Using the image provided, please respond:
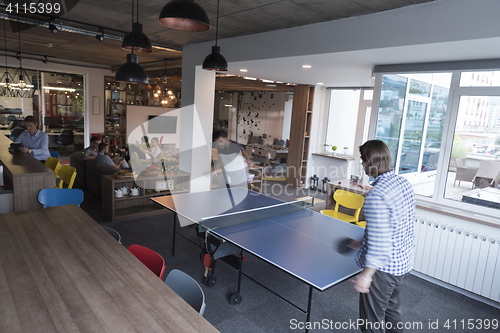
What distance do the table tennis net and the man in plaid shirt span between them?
1.23 meters

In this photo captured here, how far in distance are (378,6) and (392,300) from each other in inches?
107

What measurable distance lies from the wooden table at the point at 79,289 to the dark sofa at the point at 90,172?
365cm

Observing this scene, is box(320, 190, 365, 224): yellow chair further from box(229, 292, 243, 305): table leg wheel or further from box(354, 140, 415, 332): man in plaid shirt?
box(354, 140, 415, 332): man in plaid shirt

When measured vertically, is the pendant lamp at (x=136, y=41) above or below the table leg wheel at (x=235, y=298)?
above

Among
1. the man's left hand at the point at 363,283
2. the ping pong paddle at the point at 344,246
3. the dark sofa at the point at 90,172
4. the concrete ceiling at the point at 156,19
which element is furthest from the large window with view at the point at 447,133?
the dark sofa at the point at 90,172

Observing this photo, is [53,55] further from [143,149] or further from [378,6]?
[378,6]

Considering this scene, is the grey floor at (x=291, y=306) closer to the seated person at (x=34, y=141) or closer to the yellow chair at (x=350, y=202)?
the yellow chair at (x=350, y=202)

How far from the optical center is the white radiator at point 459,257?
340 centimetres

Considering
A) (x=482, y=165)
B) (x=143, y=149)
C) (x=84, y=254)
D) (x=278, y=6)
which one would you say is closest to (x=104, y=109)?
(x=143, y=149)

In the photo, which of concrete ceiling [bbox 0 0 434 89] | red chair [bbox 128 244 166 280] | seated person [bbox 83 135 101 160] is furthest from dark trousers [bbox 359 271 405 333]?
seated person [bbox 83 135 101 160]

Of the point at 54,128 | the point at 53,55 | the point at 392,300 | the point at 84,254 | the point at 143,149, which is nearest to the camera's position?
the point at 84,254

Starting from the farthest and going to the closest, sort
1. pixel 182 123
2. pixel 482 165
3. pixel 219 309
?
pixel 182 123, pixel 482 165, pixel 219 309

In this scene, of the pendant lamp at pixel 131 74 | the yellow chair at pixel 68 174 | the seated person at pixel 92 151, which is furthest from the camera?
the seated person at pixel 92 151

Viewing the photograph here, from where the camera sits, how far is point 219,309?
10.3ft
